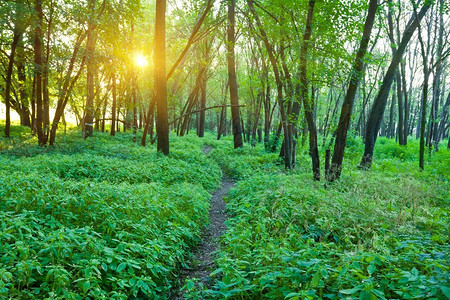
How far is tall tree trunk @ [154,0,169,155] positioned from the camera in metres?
12.0

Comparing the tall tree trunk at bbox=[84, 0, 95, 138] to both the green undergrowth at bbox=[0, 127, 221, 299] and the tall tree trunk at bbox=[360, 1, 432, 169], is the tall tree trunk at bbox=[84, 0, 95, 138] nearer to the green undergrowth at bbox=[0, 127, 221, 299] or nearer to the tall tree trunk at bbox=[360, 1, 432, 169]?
the green undergrowth at bbox=[0, 127, 221, 299]

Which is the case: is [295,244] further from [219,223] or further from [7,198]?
[7,198]

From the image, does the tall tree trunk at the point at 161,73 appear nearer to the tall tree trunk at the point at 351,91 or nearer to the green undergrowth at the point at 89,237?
the green undergrowth at the point at 89,237

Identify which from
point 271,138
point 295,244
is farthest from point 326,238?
point 271,138

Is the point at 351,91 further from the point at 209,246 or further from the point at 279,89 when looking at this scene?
the point at 209,246

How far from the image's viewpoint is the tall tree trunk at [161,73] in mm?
11953

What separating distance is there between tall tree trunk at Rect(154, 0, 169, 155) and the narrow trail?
467 cm

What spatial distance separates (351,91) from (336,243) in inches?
212

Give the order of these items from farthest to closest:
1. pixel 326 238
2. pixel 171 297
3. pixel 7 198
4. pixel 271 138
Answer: pixel 271 138 → pixel 326 238 → pixel 7 198 → pixel 171 297

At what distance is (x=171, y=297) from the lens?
12.3 feet

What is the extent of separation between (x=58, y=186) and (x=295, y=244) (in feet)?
14.4

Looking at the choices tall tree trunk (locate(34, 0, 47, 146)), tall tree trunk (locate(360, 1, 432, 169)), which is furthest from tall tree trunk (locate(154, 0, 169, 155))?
tall tree trunk (locate(360, 1, 432, 169))

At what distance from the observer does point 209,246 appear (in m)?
5.44

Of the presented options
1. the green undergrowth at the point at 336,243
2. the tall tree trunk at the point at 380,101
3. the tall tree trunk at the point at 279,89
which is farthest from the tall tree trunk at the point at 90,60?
the tall tree trunk at the point at 380,101
